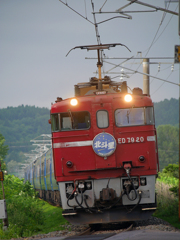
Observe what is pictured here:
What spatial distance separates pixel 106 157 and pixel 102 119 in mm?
1177

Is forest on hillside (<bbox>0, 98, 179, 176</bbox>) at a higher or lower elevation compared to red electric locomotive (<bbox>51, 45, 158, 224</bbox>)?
higher

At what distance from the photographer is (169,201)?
16672 millimetres

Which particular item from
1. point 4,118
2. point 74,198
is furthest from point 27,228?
point 4,118

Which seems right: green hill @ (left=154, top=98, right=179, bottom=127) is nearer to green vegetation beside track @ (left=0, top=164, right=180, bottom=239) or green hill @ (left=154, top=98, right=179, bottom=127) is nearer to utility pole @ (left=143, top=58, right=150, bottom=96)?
utility pole @ (left=143, top=58, right=150, bottom=96)

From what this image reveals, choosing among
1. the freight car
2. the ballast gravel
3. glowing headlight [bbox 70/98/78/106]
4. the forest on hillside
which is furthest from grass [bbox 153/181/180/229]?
the forest on hillside

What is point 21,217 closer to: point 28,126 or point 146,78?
point 146,78

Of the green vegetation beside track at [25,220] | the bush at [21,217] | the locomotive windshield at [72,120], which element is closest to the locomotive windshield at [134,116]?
the locomotive windshield at [72,120]

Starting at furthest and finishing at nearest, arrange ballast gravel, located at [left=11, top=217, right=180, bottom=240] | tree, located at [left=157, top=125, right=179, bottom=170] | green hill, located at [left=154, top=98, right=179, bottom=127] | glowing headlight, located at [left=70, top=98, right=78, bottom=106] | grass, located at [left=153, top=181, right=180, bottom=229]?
green hill, located at [left=154, top=98, right=179, bottom=127] → tree, located at [left=157, top=125, right=179, bottom=170] → grass, located at [left=153, top=181, right=180, bottom=229] → glowing headlight, located at [left=70, top=98, right=78, bottom=106] → ballast gravel, located at [left=11, top=217, right=180, bottom=240]

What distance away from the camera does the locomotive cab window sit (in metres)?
12.4

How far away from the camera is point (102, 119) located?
12461 millimetres

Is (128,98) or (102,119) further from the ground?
(128,98)

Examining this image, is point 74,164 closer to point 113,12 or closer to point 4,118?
point 113,12

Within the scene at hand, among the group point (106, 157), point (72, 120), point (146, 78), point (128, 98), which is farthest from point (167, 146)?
point (106, 157)

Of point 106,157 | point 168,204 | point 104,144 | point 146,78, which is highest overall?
point 146,78
